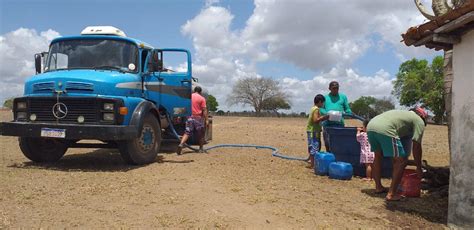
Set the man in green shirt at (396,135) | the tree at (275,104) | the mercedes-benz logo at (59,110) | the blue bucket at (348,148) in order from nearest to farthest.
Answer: the man in green shirt at (396,135) → the blue bucket at (348,148) → the mercedes-benz logo at (59,110) → the tree at (275,104)

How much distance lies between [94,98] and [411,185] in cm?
555

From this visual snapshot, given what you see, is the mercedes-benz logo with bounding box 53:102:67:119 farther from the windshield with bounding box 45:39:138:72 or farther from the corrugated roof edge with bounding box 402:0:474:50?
the corrugated roof edge with bounding box 402:0:474:50

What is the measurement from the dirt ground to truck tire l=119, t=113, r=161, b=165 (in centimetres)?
22

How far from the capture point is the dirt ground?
15.3 ft

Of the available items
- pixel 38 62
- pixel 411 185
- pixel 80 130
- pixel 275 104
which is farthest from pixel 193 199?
pixel 275 104

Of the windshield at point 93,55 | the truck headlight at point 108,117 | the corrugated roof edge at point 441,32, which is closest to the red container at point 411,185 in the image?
the corrugated roof edge at point 441,32

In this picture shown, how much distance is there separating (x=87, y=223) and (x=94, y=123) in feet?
10.9

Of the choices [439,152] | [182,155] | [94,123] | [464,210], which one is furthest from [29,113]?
[439,152]

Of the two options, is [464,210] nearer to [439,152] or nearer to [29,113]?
[29,113]

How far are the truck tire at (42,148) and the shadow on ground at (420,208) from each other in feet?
20.8

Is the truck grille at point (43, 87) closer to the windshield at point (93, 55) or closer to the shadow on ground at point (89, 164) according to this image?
the windshield at point (93, 55)

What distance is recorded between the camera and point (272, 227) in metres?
4.52

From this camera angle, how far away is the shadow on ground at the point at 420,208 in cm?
514

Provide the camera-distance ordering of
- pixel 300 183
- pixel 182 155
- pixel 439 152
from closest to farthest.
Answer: pixel 300 183
pixel 182 155
pixel 439 152
